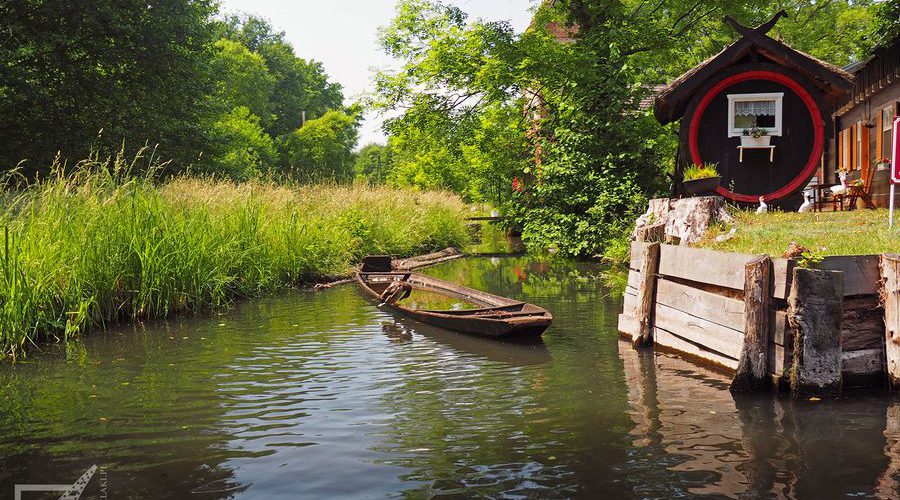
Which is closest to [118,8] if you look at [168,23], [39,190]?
[168,23]

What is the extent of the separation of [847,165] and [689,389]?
1700 centimetres

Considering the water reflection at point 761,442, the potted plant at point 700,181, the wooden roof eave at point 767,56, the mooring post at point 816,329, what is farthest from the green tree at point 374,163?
the mooring post at point 816,329

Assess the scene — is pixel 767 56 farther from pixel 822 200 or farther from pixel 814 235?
pixel 814 235

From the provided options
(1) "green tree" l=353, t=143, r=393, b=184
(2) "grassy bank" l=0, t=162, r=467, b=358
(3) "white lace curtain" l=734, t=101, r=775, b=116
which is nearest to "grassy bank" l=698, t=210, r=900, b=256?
(3) "white lace curtain" l=734, t=101, r=775, b=116

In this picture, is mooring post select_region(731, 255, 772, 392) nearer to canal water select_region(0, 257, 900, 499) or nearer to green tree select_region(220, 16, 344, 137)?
canal water select_region(0, 257, 900, 499)

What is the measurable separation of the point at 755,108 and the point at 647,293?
7908 mm

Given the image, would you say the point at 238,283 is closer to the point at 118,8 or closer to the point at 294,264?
the point at 294,264

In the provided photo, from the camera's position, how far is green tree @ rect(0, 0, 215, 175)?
87.1ft

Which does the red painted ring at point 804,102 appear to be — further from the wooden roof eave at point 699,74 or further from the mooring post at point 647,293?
the mooring post at point 647,293

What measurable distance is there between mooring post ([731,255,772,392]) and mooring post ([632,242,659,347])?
2.55 m

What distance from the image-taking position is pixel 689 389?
25.5ft


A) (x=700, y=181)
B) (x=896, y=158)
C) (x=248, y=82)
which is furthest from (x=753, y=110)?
(x=248, y=82)

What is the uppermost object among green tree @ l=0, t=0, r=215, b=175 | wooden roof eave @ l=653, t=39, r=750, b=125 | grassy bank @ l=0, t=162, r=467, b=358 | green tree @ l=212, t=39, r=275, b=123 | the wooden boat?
green tree @ l=212, t=39, r=275, b=123

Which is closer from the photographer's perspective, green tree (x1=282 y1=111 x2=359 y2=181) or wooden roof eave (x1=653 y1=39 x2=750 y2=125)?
wooden roof eave (x1=653 y1=39 x2=750 y2=125)
